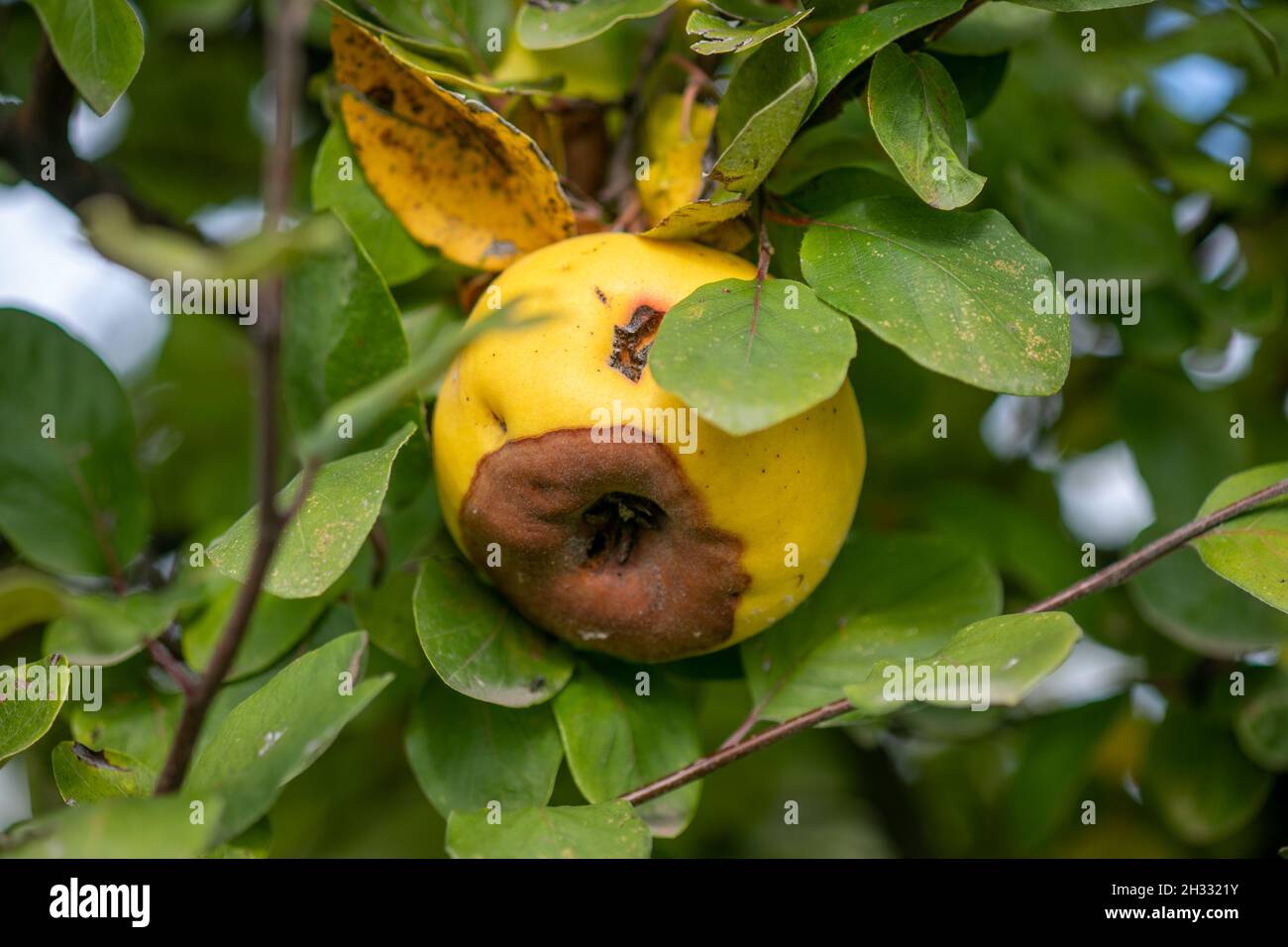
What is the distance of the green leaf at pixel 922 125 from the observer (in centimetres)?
69

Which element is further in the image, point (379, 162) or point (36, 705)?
point (379, 162)

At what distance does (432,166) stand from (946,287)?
397mm

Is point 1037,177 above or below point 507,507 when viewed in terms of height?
above

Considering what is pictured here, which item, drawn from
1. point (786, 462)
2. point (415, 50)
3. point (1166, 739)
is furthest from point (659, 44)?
point (1166, 739)

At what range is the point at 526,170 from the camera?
0.79 metres

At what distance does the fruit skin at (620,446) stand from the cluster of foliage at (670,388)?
43mm

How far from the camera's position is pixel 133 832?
1.79ft

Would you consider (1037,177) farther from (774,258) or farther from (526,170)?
(526,170)

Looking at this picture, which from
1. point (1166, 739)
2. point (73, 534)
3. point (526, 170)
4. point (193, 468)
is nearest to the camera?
point (526, 170)

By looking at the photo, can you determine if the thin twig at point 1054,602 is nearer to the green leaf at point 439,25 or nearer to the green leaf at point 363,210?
the green leaf at point 363,210

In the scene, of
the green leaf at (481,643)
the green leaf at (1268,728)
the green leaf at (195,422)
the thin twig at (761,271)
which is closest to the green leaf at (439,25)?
the thin twig at (761,271)

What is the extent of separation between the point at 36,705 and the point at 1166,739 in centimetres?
100

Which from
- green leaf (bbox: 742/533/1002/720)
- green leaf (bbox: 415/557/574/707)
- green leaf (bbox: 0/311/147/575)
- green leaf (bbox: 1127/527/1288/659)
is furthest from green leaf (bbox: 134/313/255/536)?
green leaf (bbox: 1127/527/1288/659)
